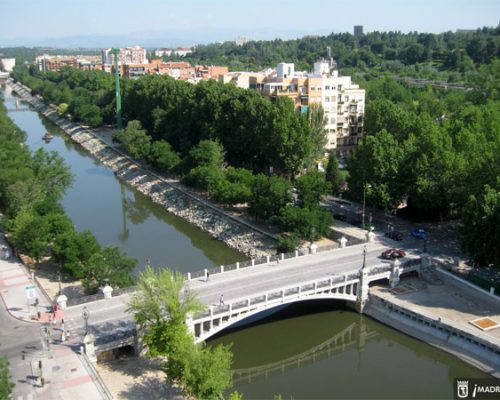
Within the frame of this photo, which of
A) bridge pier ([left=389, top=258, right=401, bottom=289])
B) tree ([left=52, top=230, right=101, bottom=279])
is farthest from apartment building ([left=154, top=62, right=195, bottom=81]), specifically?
bridge pier ([left=389, top=258, right=401, bottom=289])

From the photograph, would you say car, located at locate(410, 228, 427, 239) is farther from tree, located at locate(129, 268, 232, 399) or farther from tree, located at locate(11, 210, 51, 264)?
tree, located at locate(11, 210, 51, 264)

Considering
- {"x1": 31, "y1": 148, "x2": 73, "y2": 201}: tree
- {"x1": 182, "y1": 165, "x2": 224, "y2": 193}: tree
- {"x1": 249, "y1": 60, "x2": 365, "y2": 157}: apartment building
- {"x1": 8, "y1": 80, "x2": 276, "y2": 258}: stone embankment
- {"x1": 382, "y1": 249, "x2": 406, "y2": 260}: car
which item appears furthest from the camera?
{"x1": 249, "y1": 60, "x2": 365, "y2": 157}: apartment building

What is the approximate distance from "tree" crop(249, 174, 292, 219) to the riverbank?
12.3m

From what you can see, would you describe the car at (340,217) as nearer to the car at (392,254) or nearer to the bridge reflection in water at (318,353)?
the car at (392,254)

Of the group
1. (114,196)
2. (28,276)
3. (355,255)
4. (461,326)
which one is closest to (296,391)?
(461,326)

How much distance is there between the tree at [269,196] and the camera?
44844 millimetres

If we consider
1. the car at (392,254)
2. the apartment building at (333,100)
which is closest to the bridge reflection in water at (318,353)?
the car at (392,254)

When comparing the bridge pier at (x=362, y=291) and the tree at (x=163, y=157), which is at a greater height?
the tree at (x=163, y=157)

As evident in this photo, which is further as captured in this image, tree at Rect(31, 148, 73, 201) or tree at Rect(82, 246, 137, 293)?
tree at Rect(31, 148, 73, 201)

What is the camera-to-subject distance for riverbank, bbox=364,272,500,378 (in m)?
28.8

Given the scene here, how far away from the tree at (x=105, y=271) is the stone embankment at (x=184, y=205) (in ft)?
39.8

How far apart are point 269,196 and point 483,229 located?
1728 centimetres

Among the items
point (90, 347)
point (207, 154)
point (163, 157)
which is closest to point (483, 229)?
point (90, 347)

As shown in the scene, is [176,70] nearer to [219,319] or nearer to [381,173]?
[381,173]
